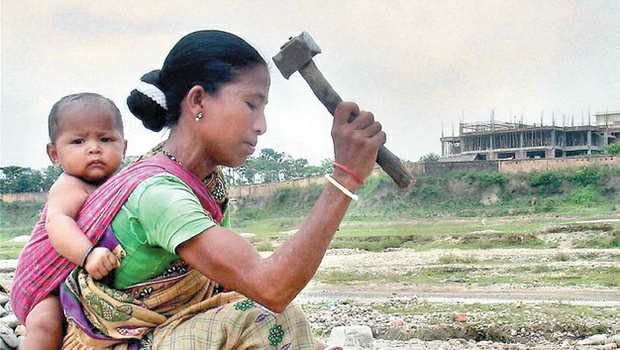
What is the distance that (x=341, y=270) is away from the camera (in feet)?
59.6

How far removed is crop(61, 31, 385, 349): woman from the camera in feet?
6.06

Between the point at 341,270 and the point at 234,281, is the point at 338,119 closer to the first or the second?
the point at 234,281

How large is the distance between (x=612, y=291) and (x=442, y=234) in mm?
12546

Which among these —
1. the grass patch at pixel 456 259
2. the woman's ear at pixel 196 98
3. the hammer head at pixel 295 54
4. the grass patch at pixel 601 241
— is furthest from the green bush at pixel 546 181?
the woman's ear at pixel 196 98

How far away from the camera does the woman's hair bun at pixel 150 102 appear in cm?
214

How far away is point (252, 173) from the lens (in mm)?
42406

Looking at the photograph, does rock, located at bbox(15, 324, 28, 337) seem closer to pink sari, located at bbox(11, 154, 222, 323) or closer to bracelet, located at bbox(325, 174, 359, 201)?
pink sari, located at bbox(11, 154, 222, 323)

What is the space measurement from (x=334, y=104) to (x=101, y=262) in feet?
2.42

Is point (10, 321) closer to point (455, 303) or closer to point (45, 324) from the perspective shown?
point (45, 324)

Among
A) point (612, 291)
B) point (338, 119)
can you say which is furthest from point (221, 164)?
point (612, 291)

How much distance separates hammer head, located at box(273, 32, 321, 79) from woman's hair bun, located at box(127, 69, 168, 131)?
35cm

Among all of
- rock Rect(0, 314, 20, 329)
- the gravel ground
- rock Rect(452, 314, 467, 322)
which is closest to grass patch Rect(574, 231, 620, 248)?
the gravel ground

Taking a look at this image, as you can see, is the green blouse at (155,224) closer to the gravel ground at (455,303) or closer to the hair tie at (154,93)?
the hair tie at (154,93)

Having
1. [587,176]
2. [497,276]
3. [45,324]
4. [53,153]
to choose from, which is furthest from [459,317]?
[587,176]
